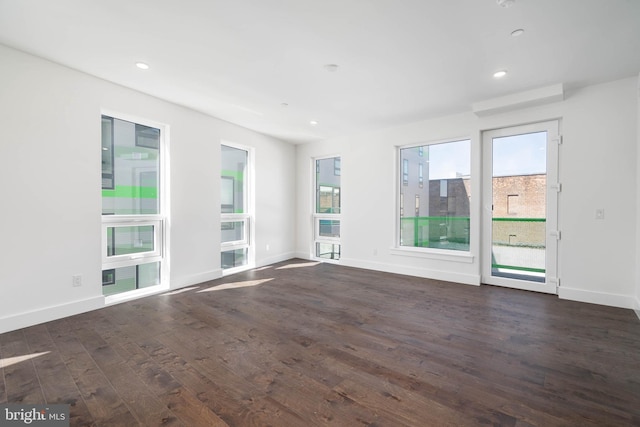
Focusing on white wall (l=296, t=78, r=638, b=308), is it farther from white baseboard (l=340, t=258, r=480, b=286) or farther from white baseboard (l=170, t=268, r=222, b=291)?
white baseboard (l=170, t=268, r=222, b=291)

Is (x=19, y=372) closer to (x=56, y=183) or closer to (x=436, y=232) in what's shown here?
(x=56, y=183)

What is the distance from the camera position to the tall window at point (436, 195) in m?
4.68

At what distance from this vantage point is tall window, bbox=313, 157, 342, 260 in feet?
20.4

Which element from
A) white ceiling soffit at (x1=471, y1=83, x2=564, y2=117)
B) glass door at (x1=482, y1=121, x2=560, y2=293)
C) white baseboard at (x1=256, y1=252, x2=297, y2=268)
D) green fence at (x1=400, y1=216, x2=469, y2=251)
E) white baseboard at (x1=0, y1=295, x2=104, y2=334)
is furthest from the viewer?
white baseboard at (x1=256, y1=252, x2=297, y2=268)

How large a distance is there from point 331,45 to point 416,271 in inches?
153

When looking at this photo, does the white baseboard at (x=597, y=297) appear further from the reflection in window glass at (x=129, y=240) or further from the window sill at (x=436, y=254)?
the reflection in window glass at (x=129, y=240)

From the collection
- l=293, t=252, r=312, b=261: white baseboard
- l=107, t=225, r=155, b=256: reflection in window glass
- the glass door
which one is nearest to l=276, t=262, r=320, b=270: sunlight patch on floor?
l=293, t=252, r=312, b=261: white baseboard

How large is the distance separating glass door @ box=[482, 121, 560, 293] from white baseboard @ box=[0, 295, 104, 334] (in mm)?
5494

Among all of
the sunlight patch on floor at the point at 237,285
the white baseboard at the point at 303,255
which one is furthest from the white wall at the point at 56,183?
the white baseboard at the point at 303,255

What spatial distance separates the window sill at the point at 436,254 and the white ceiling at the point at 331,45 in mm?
2380

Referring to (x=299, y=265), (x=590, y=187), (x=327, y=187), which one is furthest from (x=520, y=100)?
(x=299, y=265)

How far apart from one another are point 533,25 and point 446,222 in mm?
3093

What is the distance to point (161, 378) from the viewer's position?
203 cm

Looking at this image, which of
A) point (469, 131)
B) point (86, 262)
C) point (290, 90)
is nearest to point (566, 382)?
point (469, 131)
